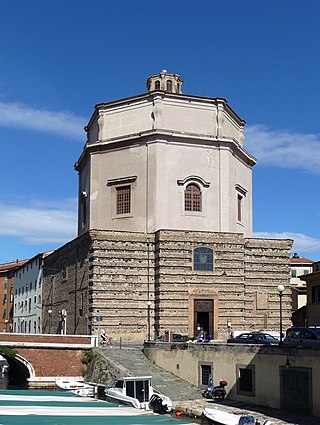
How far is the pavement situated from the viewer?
2723cm

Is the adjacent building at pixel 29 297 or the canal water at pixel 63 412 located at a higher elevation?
the adjacent building at pixel 29 297

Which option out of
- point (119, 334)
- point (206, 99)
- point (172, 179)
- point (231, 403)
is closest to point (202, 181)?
point (172, 179)

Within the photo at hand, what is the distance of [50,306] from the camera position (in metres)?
57.6

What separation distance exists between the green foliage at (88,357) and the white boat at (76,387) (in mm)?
2112

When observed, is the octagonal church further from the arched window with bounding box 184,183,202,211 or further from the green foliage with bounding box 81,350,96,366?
the green foliage with bounding box 81,350,96,366

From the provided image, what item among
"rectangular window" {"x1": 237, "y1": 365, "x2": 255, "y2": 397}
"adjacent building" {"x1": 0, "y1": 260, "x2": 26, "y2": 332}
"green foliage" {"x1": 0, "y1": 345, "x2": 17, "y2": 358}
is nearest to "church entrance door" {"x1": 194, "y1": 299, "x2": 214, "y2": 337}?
"green foliage" {"x1": 0, "y1": 345, "x2": 17, "y2": 358}

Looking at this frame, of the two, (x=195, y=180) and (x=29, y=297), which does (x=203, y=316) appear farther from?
(x=29, y=297)

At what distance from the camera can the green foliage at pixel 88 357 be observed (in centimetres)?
4057

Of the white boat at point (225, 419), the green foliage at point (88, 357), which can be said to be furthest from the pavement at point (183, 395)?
the white boat at point (225, 419)

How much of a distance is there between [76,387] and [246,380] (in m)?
9.95

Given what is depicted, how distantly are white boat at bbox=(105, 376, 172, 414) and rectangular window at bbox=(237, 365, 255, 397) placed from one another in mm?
3879

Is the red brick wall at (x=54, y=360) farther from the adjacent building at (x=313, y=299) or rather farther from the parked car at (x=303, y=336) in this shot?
the adjacent building at (x=313, y=299)

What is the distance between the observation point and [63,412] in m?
24.6

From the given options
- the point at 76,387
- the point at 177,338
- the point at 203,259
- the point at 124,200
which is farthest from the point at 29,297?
the point at 76,387
